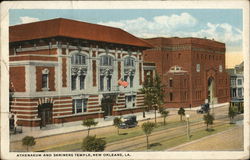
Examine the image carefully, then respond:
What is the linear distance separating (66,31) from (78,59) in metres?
1.35

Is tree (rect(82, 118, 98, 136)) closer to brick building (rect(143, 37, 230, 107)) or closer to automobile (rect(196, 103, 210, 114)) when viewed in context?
brick building (rect(143, 37, 230, 107))

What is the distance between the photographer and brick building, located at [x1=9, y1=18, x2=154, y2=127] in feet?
43.8

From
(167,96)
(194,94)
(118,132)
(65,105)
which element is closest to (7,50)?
(65,105)

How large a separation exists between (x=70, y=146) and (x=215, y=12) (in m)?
8.38

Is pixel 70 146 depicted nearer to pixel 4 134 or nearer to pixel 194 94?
pixel 4 134

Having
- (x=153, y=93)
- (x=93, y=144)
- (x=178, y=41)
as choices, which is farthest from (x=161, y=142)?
(x=178, y=41)

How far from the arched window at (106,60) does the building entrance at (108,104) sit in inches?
58.8

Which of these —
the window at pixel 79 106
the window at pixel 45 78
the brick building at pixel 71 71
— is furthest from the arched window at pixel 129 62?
the window at pixel 45 78

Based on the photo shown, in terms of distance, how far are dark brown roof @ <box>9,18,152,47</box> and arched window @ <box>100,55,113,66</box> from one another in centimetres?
94

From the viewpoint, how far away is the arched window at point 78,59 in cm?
1387

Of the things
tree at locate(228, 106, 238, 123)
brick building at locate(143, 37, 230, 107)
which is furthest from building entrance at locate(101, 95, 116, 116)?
tree at locate(228, 106, 238, 123)

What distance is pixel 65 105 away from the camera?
13.9m

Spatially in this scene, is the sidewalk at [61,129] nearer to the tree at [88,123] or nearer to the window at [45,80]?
the tree at [88,123]

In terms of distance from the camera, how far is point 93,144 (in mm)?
12938
